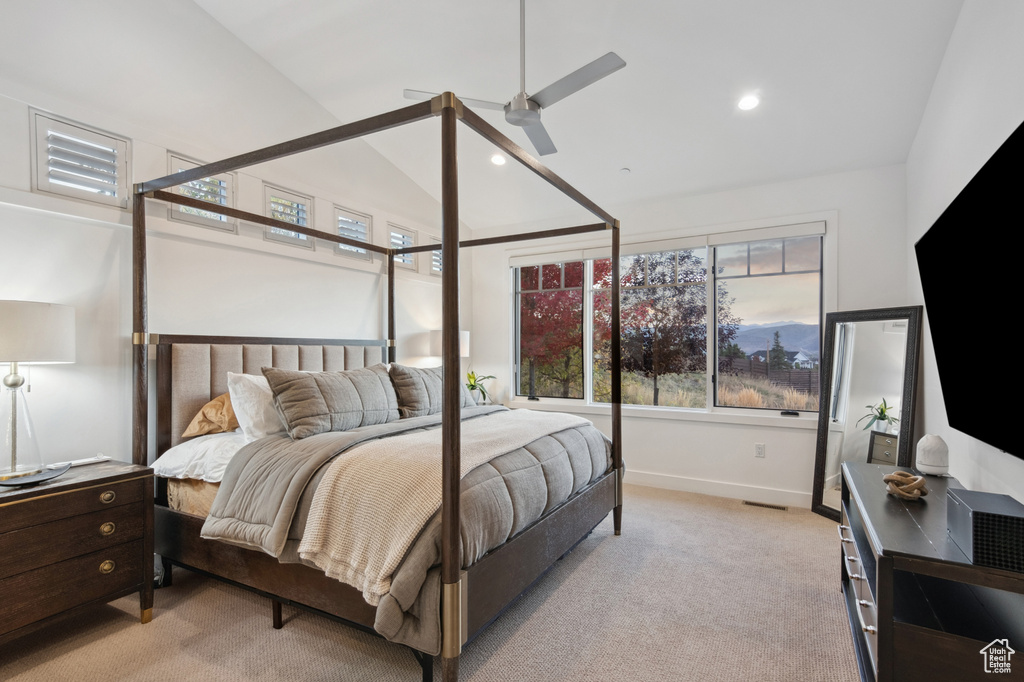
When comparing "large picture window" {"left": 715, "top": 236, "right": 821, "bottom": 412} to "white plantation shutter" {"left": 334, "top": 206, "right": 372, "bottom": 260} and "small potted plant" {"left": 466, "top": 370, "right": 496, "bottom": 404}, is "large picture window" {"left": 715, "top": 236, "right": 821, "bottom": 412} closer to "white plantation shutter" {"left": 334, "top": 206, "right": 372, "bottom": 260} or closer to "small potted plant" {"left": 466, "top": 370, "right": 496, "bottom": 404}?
"small potted plant" {"left": 466, "top": 370, "right": 496, "bottom": 404}

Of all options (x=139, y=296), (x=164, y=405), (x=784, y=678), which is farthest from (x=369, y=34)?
(x=784, y=678)

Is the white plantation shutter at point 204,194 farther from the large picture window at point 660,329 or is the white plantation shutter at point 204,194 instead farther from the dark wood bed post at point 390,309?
the large picture window at point 660,329

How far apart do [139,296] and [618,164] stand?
3.48 meters

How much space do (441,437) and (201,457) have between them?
4.32 ft

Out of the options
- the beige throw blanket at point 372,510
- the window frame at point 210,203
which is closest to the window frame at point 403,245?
the window frame at point 210,203

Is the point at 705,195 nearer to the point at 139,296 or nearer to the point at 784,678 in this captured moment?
the point at 784,678

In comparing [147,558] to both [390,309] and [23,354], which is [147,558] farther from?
[390,309]

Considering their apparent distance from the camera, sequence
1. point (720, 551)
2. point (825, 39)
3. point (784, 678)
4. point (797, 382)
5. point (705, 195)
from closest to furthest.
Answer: point (784, 678), point (825, 39), point (720, 551), point (797, 382), point (705, 195)

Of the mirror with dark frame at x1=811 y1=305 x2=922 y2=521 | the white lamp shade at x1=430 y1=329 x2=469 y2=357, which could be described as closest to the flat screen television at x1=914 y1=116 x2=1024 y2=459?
the mirror with dark frame at x1=811 y1=305 x2=922 y2=521

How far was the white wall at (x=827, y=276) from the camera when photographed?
380 centimetres

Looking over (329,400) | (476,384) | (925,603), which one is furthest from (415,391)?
(925,603)

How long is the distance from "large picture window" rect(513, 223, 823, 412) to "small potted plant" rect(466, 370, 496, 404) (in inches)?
15.9

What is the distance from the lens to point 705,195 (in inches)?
177

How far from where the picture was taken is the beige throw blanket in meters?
1.89
